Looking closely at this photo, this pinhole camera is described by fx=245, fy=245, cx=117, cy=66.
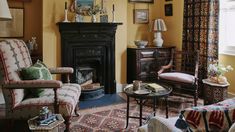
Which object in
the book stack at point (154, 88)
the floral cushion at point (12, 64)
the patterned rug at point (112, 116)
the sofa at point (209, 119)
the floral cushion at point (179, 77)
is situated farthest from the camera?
the floral cushion at point (179, 77)

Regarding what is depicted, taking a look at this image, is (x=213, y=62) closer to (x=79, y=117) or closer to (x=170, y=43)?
(x=170, y=43)

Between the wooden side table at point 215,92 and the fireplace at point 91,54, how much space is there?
169 cm

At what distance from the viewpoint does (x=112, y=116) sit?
3.45 meters

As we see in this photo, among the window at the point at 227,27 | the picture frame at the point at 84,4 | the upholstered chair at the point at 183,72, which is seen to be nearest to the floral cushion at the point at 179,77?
the upholstered chair at the point at 183,72

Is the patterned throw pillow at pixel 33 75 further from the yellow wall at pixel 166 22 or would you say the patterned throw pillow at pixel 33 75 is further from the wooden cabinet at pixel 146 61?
the yellow wall at pixel 166 22

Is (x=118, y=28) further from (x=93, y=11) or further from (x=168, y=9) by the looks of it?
(x=168, y=9)

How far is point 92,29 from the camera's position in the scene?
4.25 metres

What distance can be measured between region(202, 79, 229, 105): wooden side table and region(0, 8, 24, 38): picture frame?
3191mm

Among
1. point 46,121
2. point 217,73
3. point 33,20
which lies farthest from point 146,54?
point 46,121

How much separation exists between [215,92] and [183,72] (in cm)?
70

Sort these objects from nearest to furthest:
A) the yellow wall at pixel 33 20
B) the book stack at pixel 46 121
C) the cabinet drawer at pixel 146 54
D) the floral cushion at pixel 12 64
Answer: the book stack at pixel 46 121, the floral cushion at pixel 12 64, the yellow wall at pixel 33 20, the cabinet drawer at pixel 146 54

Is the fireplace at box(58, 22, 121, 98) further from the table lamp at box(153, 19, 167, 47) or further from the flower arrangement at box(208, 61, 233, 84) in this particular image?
the flower arrangement at box(208, 61, 233, 84)

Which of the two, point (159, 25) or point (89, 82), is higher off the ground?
point (159, 25)

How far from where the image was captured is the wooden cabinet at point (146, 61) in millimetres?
4605
